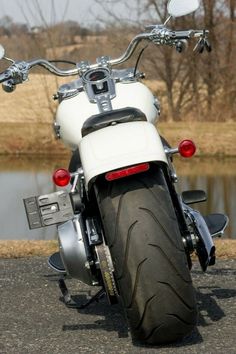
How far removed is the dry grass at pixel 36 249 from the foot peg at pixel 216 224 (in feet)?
5.03

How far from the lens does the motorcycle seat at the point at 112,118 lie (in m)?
3.93

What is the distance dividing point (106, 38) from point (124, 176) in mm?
23983

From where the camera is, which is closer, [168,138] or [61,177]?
[61,177]

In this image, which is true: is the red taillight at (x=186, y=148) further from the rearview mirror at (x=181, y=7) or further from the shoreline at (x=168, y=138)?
the shoreline at (x=168, y=138)

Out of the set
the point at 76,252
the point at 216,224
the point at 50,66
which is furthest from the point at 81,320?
the point at 50,66

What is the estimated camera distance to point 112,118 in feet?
12.9

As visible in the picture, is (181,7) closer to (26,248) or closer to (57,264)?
(57,264)

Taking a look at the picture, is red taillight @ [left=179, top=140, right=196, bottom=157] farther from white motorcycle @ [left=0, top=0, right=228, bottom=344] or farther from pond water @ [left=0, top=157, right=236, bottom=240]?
pond water @ [left=0, top=157, right=236, bottom=240]

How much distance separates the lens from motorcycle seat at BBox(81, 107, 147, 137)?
3.93 m

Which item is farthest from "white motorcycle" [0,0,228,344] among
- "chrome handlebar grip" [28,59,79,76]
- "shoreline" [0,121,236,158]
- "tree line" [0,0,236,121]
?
"tree line" [0,0,236,121]

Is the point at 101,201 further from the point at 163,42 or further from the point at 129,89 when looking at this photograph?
the point at 163,42

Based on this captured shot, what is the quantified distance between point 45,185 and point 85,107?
10.2 meters

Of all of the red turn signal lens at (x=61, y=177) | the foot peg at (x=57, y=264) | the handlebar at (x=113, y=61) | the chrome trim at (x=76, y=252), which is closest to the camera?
the red turn signal lens at (x=61, y=177)

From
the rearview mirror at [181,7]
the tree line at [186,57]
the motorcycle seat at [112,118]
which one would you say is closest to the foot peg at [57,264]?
the motorcycle seat at [112,118]
